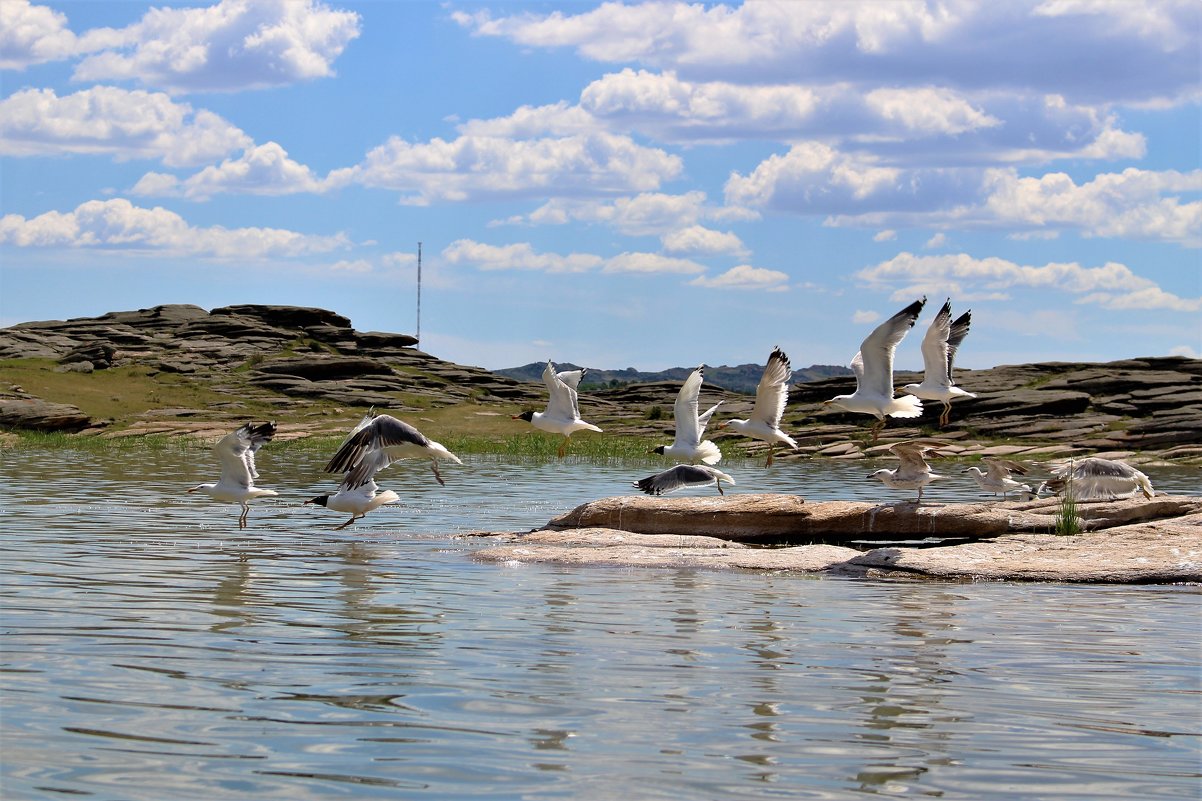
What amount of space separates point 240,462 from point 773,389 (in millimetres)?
6982

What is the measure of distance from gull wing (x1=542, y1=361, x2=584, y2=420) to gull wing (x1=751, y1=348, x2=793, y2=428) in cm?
265

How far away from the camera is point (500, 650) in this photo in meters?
9.52

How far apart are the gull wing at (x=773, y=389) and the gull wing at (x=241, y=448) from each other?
6.46m

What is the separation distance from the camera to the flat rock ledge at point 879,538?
1454 cm

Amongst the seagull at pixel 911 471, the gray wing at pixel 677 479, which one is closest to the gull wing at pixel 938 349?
the seagull at pixel 911 471

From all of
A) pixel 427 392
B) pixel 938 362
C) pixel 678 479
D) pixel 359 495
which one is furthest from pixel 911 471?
pixel 427 392

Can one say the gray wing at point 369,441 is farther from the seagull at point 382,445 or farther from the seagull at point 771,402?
the seagull at point 771,402

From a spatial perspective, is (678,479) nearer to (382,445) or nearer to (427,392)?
(382,445)

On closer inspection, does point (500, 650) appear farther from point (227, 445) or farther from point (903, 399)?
point (903, 399)

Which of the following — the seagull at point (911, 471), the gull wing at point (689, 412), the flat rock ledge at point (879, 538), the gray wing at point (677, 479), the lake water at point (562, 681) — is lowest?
the lake water at point (562, 681)

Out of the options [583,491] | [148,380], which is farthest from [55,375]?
[583,491]

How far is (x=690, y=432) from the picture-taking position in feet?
62.8

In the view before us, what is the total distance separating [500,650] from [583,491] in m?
17.9

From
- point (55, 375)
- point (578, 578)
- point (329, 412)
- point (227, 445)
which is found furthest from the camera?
point (55, 375)
